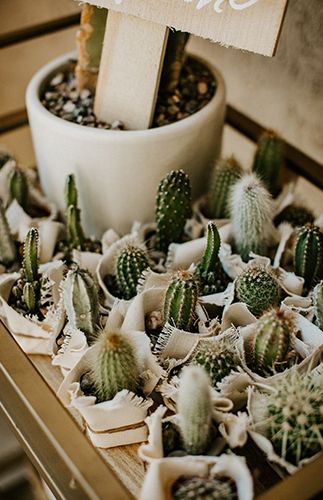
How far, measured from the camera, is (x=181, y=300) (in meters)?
0.66

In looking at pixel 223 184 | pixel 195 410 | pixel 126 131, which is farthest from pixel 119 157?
pixel 195 410

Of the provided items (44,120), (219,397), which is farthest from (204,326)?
(44,120)

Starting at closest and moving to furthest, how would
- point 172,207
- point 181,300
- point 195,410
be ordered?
point 195,410 < point 181,300 < point 172,207

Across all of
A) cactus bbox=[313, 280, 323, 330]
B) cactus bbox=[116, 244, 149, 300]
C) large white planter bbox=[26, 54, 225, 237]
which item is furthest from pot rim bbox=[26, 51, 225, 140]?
cactus bbox=[313, 280, 323, 330]

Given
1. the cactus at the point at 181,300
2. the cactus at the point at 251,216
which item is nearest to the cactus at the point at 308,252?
the cactus at the point at 251,216

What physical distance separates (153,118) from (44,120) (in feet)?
0.46

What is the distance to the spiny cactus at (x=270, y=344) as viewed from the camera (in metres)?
0.60

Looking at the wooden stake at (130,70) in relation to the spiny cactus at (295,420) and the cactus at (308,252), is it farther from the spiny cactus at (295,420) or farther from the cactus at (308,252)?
the spiny cactus at (295,420)

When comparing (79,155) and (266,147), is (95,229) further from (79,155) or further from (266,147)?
(266,147)

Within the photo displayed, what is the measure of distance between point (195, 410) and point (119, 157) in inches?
14.4

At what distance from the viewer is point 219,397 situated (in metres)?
0.62

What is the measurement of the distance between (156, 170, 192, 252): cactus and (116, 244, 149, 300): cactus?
0.20 ft

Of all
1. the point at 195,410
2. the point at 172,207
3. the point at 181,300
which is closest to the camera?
the point at 195,410

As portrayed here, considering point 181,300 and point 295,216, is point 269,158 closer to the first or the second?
point 295,216
